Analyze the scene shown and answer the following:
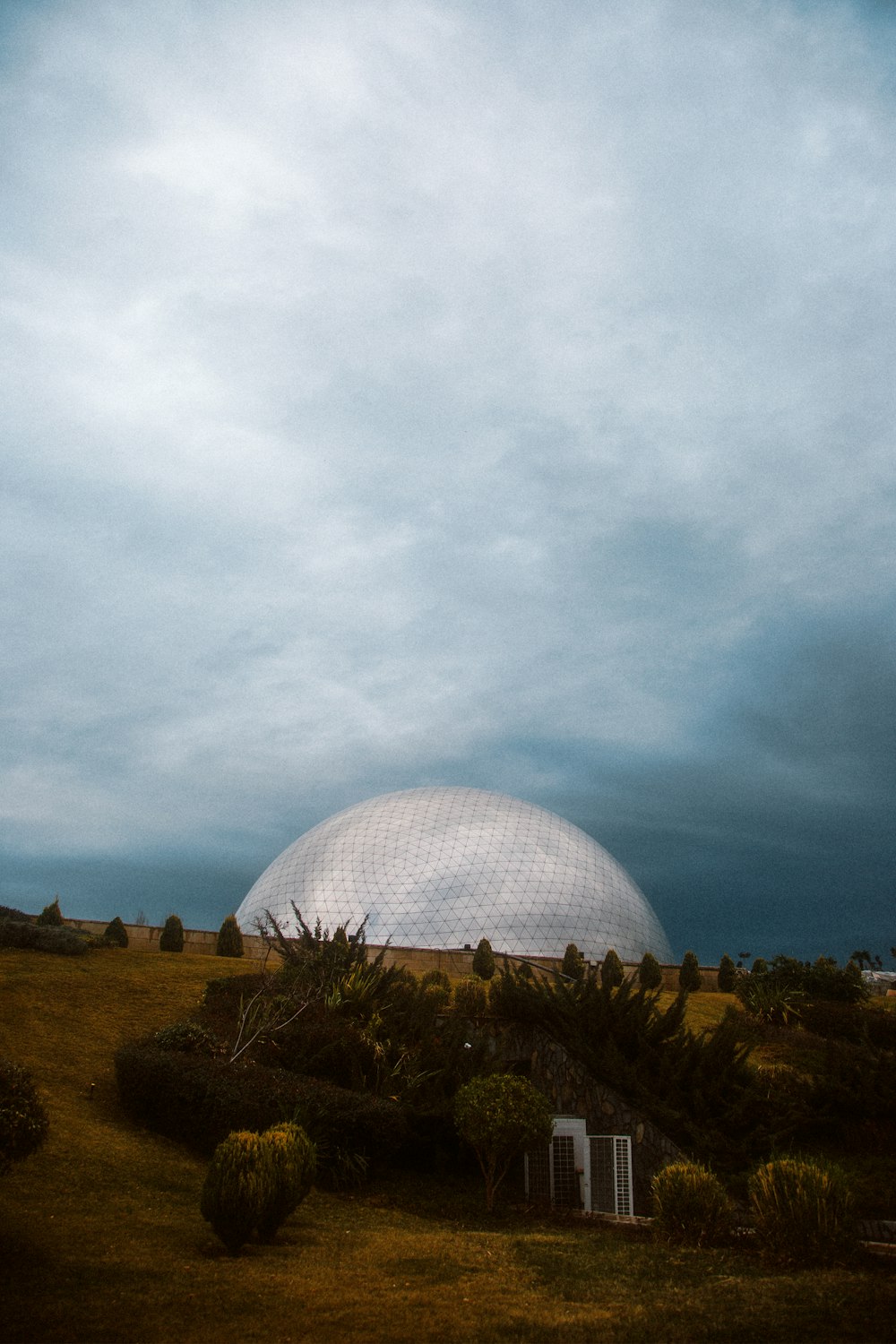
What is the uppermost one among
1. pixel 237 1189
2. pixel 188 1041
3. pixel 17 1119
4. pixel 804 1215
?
pixel 188 1041

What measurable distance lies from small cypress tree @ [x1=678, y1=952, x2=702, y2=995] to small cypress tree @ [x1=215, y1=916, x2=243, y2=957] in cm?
1650

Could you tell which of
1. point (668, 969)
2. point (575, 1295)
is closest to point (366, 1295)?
point (575, 1295)

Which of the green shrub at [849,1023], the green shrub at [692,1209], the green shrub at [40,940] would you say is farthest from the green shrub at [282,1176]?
the green shrub at [40,940]

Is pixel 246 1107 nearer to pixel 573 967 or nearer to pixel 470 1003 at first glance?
pixel 470 1003

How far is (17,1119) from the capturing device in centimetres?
981

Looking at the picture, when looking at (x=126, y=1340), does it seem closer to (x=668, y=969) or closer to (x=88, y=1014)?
(x=88, y=1014)

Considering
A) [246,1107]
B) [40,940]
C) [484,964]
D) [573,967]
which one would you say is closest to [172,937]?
[40,940]

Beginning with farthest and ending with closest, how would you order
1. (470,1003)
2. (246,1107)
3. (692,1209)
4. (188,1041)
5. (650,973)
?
(650,973), (470,1003), (188,1041), (246,1107), (692,1209)

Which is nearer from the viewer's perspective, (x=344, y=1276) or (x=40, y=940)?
(x=344, y=1276)

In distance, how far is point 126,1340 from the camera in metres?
7.80

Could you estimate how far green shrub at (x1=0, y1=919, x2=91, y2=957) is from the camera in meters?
26.8

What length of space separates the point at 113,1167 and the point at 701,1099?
36.1ft

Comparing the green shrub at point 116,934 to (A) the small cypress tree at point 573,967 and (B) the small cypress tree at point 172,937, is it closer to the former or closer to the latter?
(B) the small cypress tree at point 172,937

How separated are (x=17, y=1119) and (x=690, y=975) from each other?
29445 millimetres
